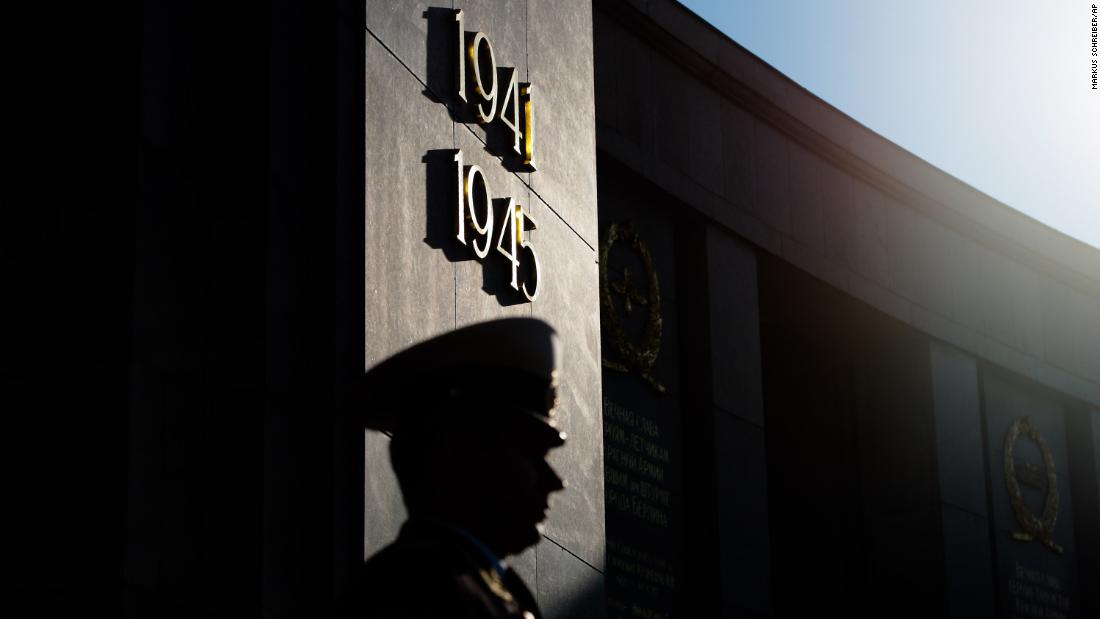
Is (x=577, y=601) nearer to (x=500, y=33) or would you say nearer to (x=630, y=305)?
(x=500, y=33)

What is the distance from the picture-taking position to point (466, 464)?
3488mm

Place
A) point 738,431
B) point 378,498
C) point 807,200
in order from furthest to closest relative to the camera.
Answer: point 807,200 → point 738,431 → point 378,498

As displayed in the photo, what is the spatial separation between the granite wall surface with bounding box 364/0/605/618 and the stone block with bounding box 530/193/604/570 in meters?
0.01

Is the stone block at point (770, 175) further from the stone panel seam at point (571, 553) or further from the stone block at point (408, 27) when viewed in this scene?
the stone block at point (408, 27)

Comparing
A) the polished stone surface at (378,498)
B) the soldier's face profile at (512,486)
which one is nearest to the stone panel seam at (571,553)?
the polished stone surface at (378,498)

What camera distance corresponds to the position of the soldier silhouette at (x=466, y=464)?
324 centimetres

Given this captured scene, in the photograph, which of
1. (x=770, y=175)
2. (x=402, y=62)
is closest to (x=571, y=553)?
(x=402, y=62)

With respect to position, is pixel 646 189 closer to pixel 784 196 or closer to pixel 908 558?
pixel 784 196

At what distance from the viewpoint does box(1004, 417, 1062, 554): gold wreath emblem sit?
21.8m

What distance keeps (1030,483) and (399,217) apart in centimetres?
1634

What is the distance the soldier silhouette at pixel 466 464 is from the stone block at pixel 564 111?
536 centimetres

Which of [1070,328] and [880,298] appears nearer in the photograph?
[880,298]

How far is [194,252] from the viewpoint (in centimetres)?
638

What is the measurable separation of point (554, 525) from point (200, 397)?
9.00 ft
